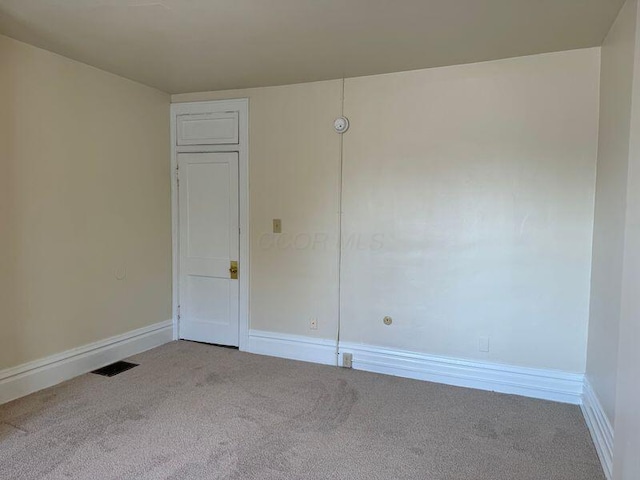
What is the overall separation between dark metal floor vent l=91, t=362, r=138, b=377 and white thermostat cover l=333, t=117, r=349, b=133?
269cm

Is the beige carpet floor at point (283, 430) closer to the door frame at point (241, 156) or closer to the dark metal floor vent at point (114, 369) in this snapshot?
the dark metal floor vent at point (114, 369)

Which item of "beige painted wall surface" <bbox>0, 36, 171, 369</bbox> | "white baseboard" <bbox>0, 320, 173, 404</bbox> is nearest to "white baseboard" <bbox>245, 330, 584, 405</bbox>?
"white baseboard" <bbox>0, 320, 173, 404</bbox>

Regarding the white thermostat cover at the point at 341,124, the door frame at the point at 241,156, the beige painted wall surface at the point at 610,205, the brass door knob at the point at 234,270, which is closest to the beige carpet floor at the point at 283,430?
the beige painted wall surface at the point at 610,205

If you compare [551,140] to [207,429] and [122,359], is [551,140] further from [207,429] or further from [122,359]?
[122,359]

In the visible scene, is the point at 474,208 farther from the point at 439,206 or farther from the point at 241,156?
the point at 241,156

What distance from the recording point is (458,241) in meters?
3.30

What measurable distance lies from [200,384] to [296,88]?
2.64 meters

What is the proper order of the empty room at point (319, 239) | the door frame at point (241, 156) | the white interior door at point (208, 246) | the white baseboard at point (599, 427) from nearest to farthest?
1. the white baseboard at point (599, 427)
2. the empty room at point (319, 239)
3. the door frame at point (241, 156)
4. the white interior door at point (208, 246)

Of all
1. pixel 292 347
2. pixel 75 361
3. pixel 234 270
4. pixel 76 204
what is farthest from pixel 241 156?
pixel 75 361

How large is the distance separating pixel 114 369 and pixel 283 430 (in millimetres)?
1753

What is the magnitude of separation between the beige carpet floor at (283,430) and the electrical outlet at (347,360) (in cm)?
20

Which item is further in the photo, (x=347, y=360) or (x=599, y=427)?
(x=347, y=360)

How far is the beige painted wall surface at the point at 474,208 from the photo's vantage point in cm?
299

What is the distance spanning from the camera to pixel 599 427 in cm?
243
